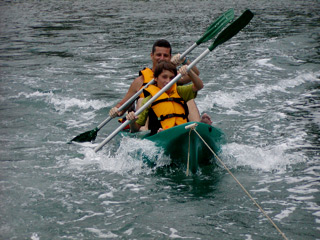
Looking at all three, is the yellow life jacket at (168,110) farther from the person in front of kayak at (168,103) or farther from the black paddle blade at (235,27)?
the black paddle blade at (235,27)

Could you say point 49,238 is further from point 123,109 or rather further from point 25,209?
point 123,109

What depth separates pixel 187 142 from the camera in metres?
5.16

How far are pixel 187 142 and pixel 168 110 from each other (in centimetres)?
59

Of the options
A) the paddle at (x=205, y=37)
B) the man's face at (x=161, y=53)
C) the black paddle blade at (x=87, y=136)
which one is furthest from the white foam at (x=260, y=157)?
the black paddle blade at (x=87, y=136)

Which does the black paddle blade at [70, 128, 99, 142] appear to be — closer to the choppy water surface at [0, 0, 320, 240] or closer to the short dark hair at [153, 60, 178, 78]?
the choppy water surface at [0, 0, 320, 240]

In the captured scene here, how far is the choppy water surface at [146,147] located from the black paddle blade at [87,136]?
0.10 metres

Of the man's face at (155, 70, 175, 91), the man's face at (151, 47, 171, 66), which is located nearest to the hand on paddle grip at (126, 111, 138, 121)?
the man's face at (155, 70, 175, 91)

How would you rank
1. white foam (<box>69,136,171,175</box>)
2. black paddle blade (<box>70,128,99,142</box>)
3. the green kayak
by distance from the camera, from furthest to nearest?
black paddle blade (<box>70,128,99,142</box>) < white foam (<box>69,136,171,175</box>) < the green kayak

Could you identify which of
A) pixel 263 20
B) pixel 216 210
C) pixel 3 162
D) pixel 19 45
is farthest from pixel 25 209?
pixel 263 20

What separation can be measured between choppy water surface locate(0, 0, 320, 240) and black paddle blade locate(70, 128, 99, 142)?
99 millimetres

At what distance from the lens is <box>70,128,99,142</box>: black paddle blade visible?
6723 mm

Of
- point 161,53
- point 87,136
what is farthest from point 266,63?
point 87,136

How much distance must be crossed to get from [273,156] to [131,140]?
1.82 m

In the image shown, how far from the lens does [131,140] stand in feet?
18.9
